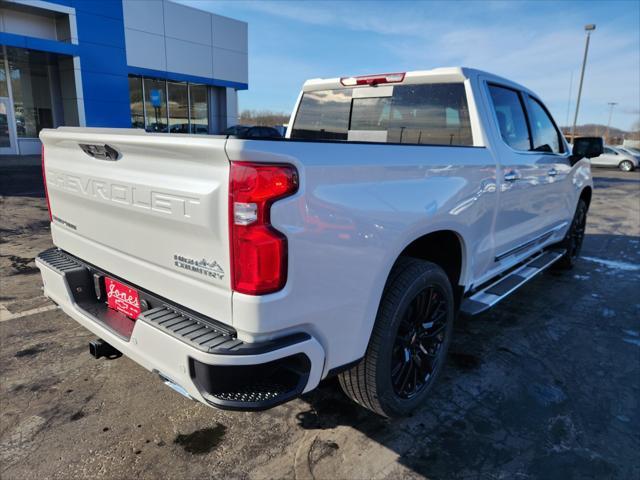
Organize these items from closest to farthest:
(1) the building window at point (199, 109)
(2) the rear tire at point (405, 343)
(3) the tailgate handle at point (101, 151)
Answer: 1. (3) the tailgate handle at point (101, 151)
2. (2) the rear tire at point (405, 343)
3. (1) the building window at point (199, 109)

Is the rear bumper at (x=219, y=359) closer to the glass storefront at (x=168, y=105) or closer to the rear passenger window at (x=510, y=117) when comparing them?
the rear passenger window at (x=510, y=117)

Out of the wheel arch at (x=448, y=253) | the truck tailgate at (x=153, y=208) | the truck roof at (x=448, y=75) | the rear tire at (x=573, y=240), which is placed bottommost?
the rear tire at (x=573, y=240)

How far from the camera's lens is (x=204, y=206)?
1.79 meters

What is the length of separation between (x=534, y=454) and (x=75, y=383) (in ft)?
9.28

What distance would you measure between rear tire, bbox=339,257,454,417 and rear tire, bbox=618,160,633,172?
91.2ft

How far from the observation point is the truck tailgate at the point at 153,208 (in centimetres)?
179

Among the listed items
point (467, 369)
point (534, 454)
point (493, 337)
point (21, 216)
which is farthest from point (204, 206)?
point (21, 216)

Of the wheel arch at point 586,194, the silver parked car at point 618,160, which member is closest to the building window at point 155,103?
the wheel arch at point 586,194

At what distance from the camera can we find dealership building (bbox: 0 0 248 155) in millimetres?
17208

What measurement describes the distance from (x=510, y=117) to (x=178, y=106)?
22.7 meters

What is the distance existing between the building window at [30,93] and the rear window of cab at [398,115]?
1847cm

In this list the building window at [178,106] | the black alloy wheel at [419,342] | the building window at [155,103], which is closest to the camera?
the black alloy wheel at [419,342]

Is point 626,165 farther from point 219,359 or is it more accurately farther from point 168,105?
point 219,359

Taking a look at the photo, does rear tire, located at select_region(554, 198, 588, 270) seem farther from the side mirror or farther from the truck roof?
the truck roof
